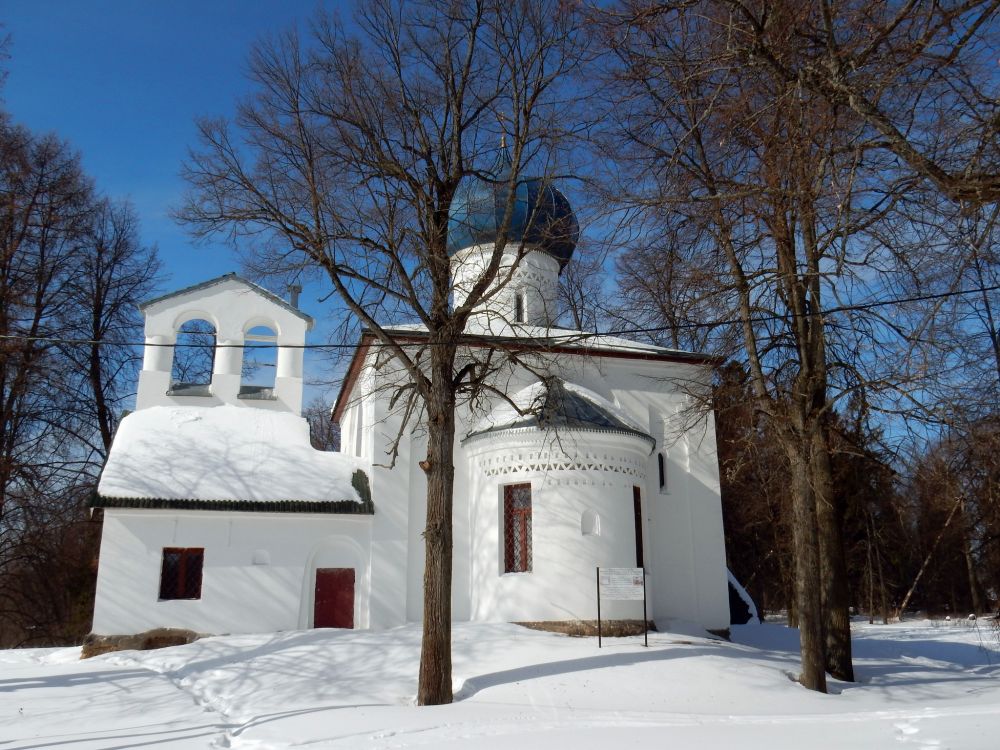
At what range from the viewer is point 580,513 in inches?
625

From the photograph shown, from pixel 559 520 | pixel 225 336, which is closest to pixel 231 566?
pixel 225 336

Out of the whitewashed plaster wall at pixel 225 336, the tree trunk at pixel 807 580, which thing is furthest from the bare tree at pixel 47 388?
the tree trunk at pixel 807 580

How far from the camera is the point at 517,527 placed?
16.5 meters

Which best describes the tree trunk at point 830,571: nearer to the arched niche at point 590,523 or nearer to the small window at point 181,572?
the arched niche at point 590,523

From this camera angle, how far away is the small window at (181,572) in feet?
53.7

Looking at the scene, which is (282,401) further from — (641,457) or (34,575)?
(34,575)

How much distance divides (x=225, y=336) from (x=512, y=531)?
882 centimetres

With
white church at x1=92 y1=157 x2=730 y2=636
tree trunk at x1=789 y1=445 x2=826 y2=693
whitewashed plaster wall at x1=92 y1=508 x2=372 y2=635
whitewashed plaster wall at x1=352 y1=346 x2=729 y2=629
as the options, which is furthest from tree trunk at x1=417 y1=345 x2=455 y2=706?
whitewashed plaster wall at x1=92 y1=508 x2=372 y2=635

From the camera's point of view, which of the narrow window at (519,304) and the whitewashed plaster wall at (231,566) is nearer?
the whitewashed plaster wall at (231,566)

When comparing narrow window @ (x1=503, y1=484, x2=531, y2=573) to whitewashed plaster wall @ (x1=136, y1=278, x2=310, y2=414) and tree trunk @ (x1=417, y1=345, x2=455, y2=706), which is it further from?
whitewashed plaster wall @ (x1=136, y1=278, x2=310, y2=414)

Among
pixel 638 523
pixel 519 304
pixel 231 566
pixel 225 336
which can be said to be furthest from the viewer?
pixel 519 304

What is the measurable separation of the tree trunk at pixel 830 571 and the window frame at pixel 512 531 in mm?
5393

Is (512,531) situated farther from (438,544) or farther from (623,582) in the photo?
(438,544)

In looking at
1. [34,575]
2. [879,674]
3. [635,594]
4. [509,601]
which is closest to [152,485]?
[509,601]
